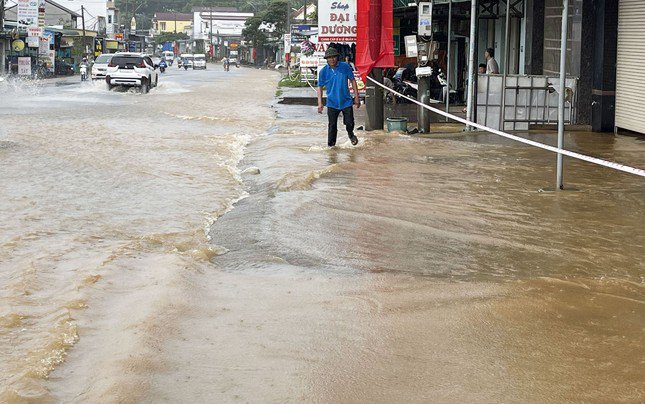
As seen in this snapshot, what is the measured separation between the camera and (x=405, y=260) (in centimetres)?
805

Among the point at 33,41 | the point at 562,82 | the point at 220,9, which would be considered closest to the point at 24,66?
the point at 33,41

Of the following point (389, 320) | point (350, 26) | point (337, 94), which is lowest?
point (389, 320)

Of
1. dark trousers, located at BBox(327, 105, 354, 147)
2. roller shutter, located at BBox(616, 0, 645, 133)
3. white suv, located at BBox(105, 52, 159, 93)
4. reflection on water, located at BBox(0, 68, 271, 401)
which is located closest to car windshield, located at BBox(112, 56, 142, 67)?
white suv, located at BBox(105, 52, 159, 93)

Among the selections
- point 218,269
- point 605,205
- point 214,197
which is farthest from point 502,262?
point 214,197

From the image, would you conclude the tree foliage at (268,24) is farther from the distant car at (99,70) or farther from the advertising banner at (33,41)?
the distant car at (99,70)

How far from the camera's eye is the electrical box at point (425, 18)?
59.8 feet

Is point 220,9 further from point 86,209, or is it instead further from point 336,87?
point 86,209

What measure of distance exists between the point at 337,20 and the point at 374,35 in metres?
2.55

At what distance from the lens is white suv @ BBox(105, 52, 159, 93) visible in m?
40.2

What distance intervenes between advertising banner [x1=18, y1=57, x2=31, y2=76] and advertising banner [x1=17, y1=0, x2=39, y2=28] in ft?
18.9

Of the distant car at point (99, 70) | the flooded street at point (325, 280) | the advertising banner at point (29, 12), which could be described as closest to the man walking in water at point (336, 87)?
the flooded street at point (325, 280)

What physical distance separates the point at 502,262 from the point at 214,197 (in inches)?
187

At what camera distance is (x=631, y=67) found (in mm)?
17156

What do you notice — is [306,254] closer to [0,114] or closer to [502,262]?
[502,262]
